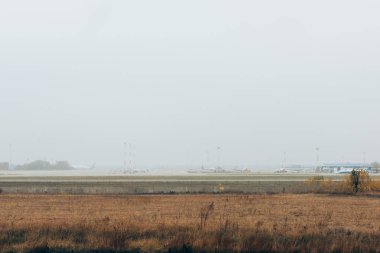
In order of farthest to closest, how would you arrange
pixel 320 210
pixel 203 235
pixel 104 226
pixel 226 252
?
pixel 320 210
pixel 104 226
pixel 203 235
pixel 226 252

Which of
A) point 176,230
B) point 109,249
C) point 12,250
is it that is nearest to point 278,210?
point 176,230

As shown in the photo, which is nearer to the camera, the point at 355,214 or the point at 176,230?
the point at 176,230

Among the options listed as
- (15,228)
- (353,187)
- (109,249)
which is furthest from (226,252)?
(353,187)

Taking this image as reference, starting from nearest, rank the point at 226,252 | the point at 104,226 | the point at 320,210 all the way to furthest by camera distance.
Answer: the point at 226,252
the point at 104,226
the point at 320,210

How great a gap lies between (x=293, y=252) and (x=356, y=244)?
2.83 m

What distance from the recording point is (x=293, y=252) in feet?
65.1

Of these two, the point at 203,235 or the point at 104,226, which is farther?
the point at 104,226

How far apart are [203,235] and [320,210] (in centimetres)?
1836

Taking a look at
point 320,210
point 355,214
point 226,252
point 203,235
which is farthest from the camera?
point 320,210

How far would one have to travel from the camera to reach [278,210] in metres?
37.1

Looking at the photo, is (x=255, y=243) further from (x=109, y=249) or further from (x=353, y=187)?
(x=353, y=187)

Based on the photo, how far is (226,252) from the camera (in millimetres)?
19812

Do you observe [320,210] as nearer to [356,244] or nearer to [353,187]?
[356,244]

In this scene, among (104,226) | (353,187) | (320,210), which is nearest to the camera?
(104,226)
